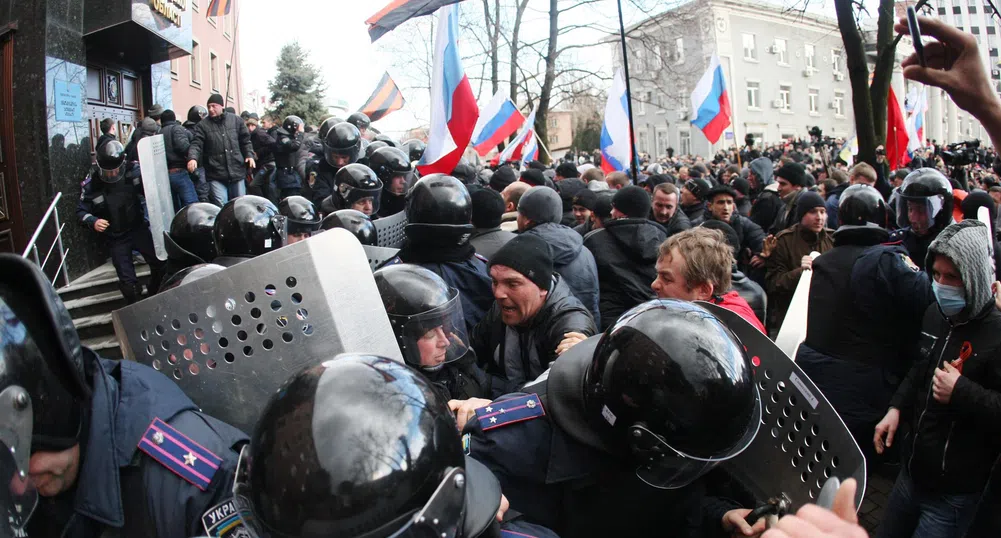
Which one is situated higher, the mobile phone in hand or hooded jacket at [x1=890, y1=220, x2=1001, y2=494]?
the mobile phone in hand

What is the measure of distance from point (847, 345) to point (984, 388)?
3.86 ft

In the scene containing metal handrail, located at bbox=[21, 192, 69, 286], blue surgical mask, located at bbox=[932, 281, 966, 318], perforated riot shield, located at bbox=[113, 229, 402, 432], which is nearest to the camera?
perforated riot shield, located at bbox=[113, 229, 402, 432]

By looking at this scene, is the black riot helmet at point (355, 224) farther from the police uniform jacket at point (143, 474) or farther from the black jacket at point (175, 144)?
the black jacket at point (175, 144)

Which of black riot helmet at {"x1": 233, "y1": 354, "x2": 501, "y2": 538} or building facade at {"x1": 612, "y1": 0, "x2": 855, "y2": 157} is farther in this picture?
building facade at {"x1": 612, "y1": 0, "x2": 855, "y2": 157}

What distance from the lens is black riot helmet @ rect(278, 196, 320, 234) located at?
4250 mm

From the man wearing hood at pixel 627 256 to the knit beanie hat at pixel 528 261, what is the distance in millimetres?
1765

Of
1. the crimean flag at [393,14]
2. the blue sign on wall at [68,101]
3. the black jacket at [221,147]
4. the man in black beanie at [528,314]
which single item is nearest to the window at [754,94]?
the black jacket at [221,147]

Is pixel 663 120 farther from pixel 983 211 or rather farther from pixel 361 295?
pixel 361 295

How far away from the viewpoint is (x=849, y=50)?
35.7ft

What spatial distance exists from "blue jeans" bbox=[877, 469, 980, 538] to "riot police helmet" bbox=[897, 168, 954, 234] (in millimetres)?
2894

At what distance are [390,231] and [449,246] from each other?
118cm

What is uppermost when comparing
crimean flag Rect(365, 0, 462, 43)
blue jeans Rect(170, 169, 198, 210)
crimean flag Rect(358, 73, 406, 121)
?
crimean flag Rect(358, 73, 406, 121)

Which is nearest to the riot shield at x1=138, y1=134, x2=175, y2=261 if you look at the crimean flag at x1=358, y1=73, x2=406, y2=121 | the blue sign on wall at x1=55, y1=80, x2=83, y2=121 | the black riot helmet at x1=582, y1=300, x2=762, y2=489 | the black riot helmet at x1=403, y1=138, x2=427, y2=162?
the black riot helmet at x1=582, y1=300, x2=762, y2=489

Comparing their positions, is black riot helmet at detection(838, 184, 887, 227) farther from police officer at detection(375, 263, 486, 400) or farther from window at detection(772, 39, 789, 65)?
window at detection(772, 39, 789, 65)
